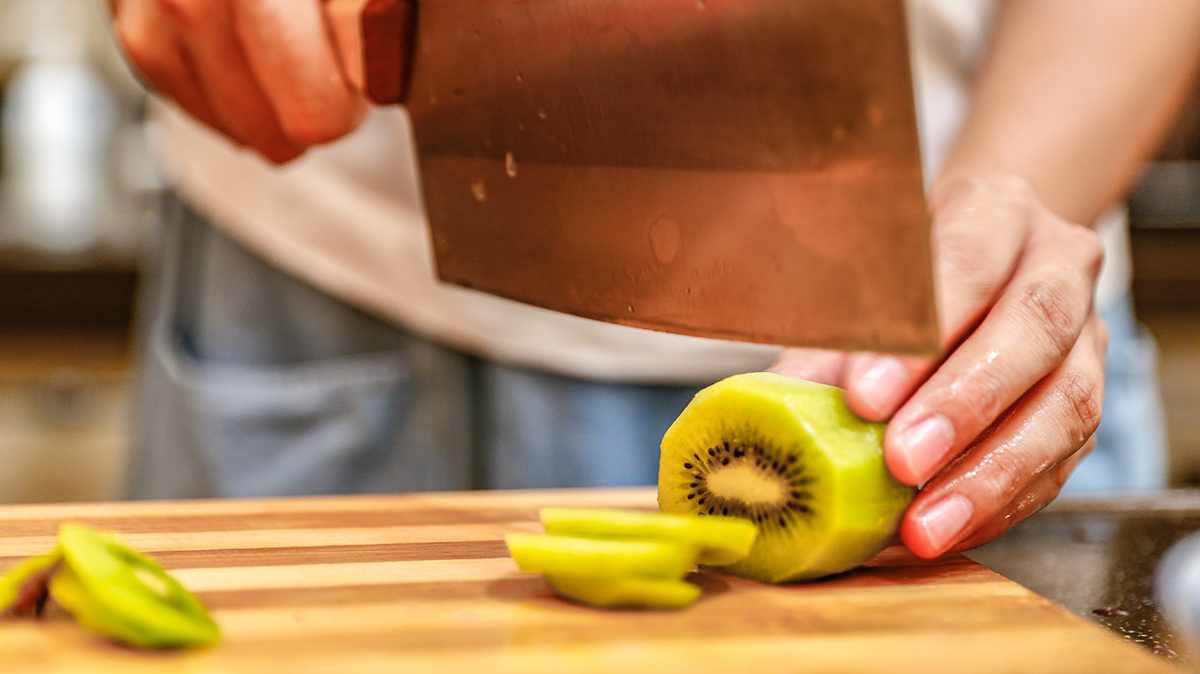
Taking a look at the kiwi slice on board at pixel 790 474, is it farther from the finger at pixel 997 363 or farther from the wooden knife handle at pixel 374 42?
the wooden knife handle at pixel 374 42

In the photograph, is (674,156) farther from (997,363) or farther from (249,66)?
(249,66)

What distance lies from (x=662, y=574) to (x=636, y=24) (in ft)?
1.62

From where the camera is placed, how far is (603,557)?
72 cm

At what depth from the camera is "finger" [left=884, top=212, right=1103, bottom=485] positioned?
797mm

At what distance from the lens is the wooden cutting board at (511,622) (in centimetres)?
66

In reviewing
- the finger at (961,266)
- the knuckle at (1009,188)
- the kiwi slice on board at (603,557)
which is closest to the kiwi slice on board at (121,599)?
the kiwi slice on board at (603,557)

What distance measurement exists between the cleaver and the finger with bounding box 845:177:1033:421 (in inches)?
2.4

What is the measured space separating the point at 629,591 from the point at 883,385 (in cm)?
27

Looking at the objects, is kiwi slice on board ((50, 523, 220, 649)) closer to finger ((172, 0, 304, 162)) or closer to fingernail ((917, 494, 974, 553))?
fingernail ((917, 494, 974, 553))

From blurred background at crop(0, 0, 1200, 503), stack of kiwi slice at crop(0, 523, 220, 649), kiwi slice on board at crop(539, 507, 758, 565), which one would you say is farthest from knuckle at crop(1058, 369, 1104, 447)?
blurred background at crop(0, 0, 1200, 503)

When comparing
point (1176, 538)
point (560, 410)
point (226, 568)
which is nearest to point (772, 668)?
point (226, 568)

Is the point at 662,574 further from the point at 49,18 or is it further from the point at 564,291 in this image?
the point at 49,18

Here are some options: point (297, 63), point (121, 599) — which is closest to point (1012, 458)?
point (121, 599)

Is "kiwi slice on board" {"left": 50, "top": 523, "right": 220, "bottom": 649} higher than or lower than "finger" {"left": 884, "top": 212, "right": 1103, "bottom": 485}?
lower
